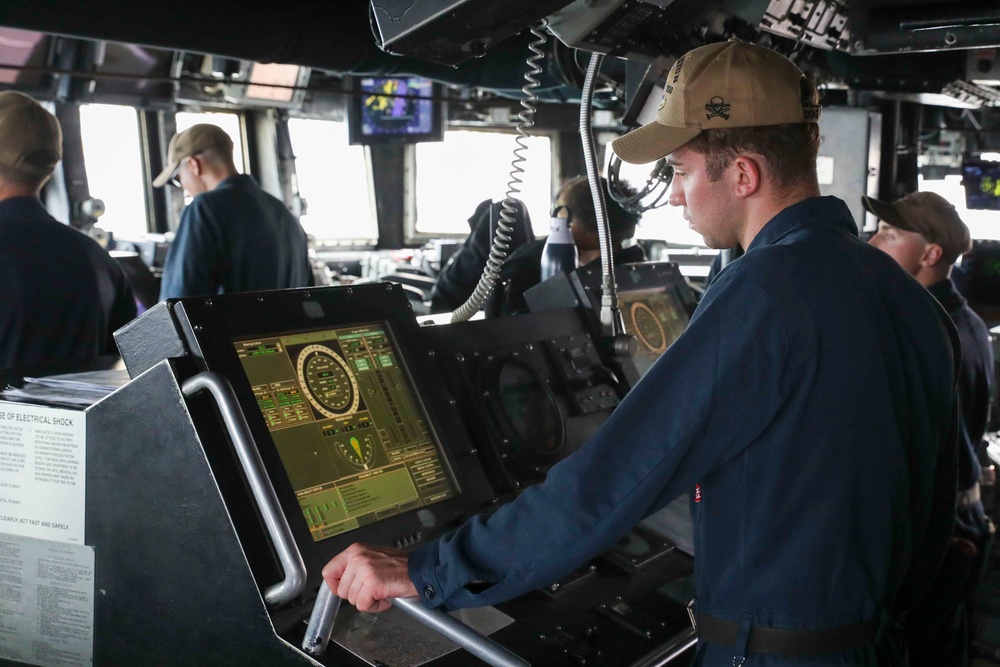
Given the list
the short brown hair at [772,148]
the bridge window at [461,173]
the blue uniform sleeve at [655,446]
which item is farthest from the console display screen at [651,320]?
the bridge window at [461,173]

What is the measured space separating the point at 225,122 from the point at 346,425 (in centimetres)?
684

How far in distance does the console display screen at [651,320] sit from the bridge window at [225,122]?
5493 millimetres

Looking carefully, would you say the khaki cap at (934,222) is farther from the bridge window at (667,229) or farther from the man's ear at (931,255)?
A: the bridge window at (667,229)

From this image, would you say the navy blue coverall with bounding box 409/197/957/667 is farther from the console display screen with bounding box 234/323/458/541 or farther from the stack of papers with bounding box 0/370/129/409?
the stack of papers with bounding box 0/370/129/409

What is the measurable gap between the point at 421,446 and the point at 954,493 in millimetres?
832

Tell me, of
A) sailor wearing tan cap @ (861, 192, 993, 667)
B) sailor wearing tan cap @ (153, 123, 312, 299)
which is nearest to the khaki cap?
sailor wearing tan cap @ (861, 192, 993, 667)

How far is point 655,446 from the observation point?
1168 millimetres

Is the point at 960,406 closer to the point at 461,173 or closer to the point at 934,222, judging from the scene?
the point at 934,222

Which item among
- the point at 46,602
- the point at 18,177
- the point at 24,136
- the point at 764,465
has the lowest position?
the point at 46,602

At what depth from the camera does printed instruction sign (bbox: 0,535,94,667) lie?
4.85ft

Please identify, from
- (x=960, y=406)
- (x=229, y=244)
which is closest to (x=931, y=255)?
(x=960, y=406)

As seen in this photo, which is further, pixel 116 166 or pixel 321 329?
pixel 116 166

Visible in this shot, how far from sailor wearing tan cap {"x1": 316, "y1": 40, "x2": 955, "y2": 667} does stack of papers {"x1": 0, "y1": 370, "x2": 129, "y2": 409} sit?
53 cm

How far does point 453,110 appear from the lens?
28.5 feet
